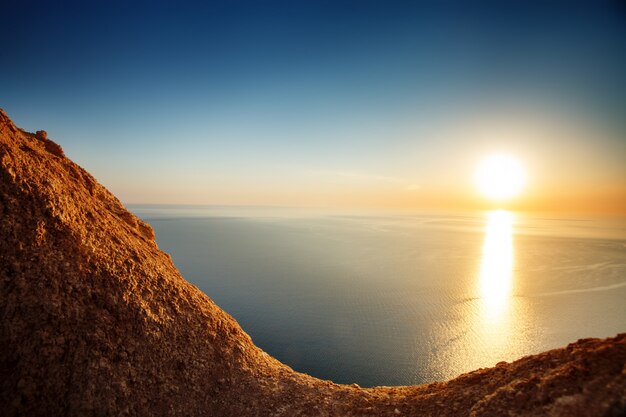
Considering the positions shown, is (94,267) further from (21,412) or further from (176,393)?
(176,393)

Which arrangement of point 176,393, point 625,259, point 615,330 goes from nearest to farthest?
point 176,393 < point 615,330 < point 625,259

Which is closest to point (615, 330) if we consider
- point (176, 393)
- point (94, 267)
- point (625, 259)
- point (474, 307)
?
point (474, 307)

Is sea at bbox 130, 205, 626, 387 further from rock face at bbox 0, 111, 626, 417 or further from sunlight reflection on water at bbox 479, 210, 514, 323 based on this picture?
rock face at bbox 0, 111, 626, 417

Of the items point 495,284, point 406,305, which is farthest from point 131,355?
point 495,284

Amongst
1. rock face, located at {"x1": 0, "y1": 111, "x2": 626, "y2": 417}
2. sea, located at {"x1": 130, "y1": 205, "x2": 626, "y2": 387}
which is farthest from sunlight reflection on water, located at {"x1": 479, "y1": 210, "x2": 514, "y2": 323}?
rock face, located at {"x1": 0, "y1": 111, "x2": 626, "y2": 417}

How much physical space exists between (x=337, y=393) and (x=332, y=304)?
113 feet

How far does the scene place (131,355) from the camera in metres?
10.7

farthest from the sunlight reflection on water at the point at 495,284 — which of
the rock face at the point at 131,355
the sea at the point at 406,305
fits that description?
the rock face at the point at 131,355

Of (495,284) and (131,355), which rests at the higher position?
(131,355)

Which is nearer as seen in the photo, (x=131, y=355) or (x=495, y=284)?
(x=131, y=355)

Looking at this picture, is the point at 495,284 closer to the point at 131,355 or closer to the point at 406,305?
the point at 406,305

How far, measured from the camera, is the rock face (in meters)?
8.64

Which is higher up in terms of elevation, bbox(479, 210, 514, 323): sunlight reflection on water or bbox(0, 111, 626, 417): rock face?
bbox(0, 111, 626, 417): rock face

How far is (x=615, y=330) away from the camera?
36.9m
